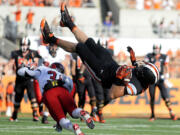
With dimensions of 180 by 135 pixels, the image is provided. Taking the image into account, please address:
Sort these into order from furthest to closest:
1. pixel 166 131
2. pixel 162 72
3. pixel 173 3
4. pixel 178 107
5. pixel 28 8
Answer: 1. pixel 173 3
2. pixel 28 8
3. pixel 178 107
4. pixel 162 72
5. pixel 166 131

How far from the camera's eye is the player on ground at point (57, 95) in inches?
348

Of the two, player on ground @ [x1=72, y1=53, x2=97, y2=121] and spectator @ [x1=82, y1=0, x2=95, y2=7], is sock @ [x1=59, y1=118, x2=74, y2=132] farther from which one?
spectator @ [x1=82, y1=0, x2=95, y2=7]

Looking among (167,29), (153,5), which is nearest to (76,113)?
(167,29)

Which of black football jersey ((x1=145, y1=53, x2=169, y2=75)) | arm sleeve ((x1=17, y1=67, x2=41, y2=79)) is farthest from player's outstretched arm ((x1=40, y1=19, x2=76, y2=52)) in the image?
black football jersey ((x1=145, y1=53, x2=169, y2=75))

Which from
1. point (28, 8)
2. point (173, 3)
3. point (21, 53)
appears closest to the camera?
point (21, 53)

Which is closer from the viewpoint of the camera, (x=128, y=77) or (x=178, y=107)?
(x=128, y=77)

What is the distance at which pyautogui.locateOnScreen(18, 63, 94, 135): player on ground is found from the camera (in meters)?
8.84

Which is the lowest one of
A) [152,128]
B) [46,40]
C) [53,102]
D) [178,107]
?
[178,107]

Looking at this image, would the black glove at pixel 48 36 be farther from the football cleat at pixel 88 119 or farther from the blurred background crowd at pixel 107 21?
the blurred background crowd at pixel 107 21

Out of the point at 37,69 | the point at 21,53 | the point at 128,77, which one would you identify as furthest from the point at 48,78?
the point at 21,53

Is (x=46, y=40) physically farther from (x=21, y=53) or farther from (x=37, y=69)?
(x=21, y=53)

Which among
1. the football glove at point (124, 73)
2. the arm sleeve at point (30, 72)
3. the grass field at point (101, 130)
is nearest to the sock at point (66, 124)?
the arm sleeve at point (30, 72)

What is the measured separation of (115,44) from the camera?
969 inches

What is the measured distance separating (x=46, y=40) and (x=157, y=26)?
19.0m
